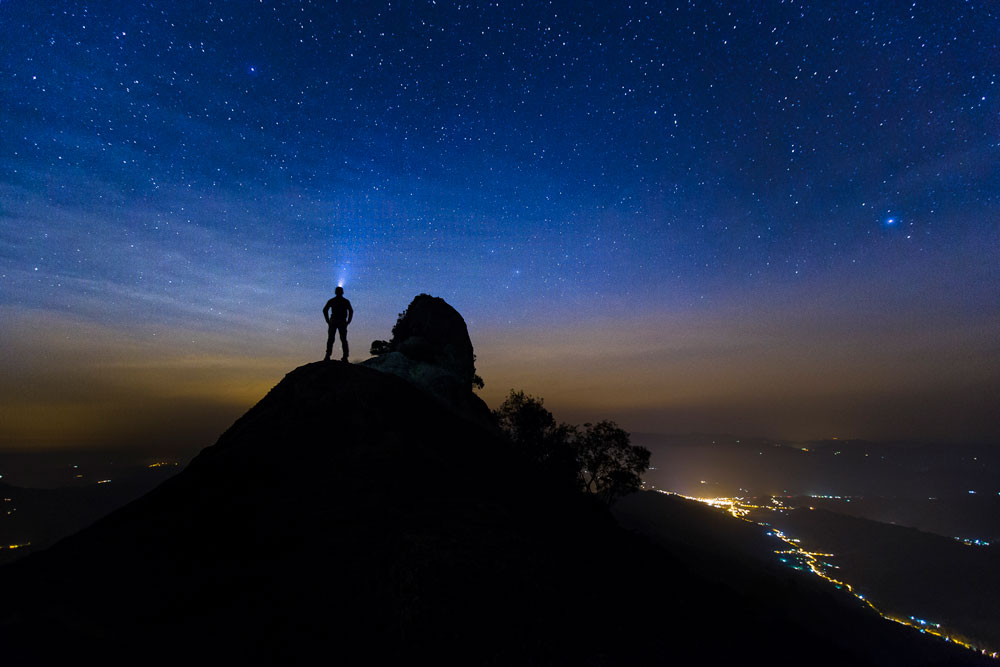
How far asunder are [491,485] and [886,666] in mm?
74403

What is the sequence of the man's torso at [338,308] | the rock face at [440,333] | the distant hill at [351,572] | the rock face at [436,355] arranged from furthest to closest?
the rock face at [440,333] → the rock face at [436,355] → the man's torso at [338,308] → the distant hill at [351,572]

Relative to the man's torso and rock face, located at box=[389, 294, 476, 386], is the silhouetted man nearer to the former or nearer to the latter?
the man's torso

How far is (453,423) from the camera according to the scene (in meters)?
25.2

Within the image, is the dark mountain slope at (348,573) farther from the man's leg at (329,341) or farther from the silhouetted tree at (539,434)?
the silhouetted tree at (539,434)

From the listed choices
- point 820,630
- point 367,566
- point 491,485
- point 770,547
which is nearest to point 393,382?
point 491,485

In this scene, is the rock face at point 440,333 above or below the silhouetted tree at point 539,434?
above

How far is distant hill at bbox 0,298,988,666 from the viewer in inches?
395

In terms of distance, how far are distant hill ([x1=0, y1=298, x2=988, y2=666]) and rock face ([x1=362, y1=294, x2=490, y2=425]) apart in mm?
11197

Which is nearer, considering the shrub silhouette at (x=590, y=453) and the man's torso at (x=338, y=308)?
the man's torso at (x=338, y=308)

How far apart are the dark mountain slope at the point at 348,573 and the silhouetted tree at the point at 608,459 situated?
31.1 m

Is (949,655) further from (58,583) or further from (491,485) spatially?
(58,583)

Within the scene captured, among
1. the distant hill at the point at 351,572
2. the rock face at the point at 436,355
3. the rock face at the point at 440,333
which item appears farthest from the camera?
the rock face at the point at 440,333

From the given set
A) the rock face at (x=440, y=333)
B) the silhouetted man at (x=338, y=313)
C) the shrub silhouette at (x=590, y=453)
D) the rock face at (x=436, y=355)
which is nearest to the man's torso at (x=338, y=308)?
the silhouetted man at (x=338, y=313)

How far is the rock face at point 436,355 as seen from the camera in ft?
111
